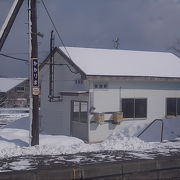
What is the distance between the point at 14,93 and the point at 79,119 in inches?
2083

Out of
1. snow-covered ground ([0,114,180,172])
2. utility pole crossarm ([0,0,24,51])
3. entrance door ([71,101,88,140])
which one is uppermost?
utility pole crossarm ([0,0,24,51])

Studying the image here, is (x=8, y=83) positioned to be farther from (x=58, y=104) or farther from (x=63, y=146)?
(x=63, y=146)

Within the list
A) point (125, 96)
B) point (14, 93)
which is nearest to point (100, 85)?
point (125, 96)

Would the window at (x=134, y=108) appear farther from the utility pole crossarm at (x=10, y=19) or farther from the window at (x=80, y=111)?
the utility pole crossarm at (x=10, y=19)

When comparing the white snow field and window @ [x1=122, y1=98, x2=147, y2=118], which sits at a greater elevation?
window @ [x1=122, y1=98, x2=147, y2=118]

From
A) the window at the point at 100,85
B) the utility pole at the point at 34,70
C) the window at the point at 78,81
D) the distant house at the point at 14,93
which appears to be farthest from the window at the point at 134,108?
the distant house at the point at 14,93

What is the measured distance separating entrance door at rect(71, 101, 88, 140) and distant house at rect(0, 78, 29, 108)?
45.8 metres

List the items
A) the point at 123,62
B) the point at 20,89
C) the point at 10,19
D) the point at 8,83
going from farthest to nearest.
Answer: the point at 8,83, the point at 20,89, the point at 123,62, the point at 10,19

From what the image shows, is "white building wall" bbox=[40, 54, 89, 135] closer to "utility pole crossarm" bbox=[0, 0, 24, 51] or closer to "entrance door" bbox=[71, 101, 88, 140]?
"entrance door" bbox=[71, 101, 88, 140]

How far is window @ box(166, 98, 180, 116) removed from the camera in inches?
930

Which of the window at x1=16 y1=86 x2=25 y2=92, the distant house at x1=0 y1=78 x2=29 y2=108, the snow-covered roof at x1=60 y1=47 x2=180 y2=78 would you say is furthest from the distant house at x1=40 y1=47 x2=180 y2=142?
the window at x1=16 y1=86 x2=25 y2=92

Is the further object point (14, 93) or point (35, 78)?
point (14, 93)

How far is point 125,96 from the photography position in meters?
22.0

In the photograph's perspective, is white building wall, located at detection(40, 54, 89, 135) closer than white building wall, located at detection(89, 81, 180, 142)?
No
